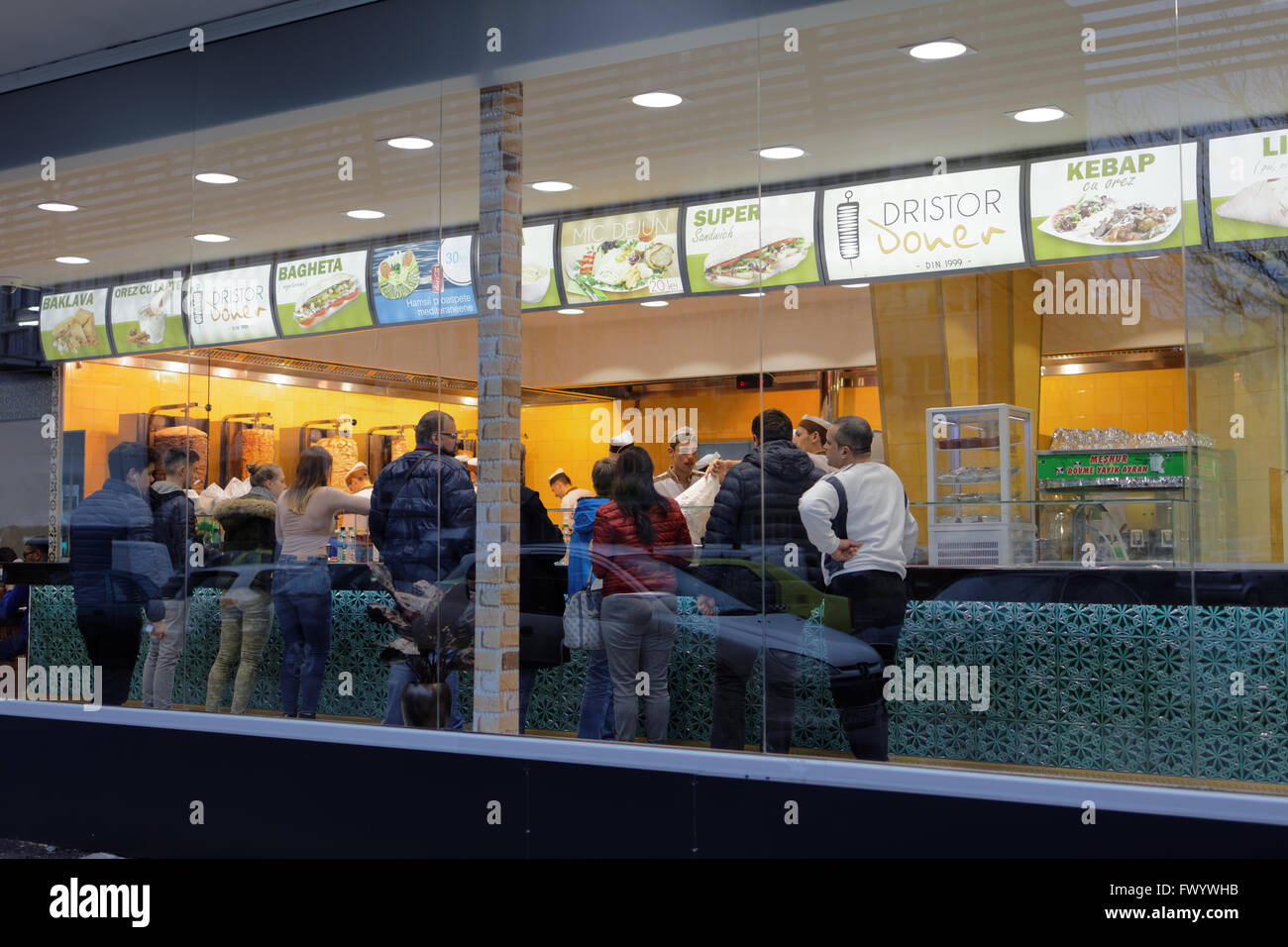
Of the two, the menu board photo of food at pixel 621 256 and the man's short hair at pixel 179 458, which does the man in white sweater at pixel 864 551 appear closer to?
the menu board photo of food at pixel 621 256

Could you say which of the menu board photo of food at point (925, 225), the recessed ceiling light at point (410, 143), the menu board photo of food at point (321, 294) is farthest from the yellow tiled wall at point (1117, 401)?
the menu board photo of food at point (321, 294)

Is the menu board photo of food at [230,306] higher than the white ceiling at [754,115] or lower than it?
lower

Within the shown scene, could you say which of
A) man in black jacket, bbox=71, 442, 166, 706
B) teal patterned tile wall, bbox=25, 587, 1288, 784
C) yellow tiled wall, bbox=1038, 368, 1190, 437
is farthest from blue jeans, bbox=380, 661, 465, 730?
yellow tiled wall, bbox=1038, 368, 1190, 437

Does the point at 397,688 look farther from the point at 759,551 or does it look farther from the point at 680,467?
the point at 759,551

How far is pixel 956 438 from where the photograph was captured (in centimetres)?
543

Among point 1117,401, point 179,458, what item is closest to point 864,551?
point 1117,401

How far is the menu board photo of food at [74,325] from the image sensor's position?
6.80 m

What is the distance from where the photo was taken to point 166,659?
6.28 m

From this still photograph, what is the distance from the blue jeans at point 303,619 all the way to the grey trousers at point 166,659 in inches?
19.8

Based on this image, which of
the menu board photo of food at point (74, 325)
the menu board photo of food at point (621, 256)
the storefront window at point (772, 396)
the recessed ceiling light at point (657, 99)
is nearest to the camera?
the storefront window at point (772, 396)

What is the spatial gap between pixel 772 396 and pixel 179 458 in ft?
9.78

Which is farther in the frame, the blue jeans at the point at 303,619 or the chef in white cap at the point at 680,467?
the blue jeans at the point at 303,619
